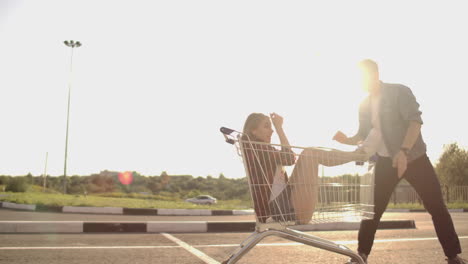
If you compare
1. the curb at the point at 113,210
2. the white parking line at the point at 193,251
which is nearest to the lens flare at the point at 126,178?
the curb at the point at 113,210

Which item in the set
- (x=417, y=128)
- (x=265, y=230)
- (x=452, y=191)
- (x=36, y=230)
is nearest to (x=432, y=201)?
(x=417, y=128)

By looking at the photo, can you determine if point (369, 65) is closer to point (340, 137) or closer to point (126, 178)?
point (340, 137)

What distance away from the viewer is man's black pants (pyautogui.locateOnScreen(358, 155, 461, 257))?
3.86m

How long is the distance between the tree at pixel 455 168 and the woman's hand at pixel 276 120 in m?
34.6

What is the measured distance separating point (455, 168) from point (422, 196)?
1327 inches

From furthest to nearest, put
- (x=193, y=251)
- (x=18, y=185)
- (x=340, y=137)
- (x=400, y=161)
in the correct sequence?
(x=18, y=185), (x=193, y=251), (x=340, y=137), (x=400, y=161)

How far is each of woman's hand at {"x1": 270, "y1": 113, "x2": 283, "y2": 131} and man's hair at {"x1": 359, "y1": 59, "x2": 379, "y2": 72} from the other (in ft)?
3.71

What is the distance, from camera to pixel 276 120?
3.42m

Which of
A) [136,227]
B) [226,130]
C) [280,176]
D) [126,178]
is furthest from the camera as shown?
[126,178]

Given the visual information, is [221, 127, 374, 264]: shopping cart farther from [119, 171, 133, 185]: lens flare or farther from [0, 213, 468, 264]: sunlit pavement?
[119, 171, 133, 185]: lens flare

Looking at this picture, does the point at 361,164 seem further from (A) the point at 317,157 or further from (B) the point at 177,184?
(B) the point at 177,184

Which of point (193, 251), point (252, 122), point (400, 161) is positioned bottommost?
point (193, 251)

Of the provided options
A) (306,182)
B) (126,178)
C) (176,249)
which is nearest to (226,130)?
(306,182)

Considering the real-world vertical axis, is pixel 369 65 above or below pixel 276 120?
above
